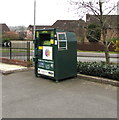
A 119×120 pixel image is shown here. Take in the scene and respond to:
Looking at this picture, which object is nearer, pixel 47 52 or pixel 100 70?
pixel 100 70

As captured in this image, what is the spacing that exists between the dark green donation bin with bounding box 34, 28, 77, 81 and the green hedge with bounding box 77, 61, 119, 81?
16.9 inches

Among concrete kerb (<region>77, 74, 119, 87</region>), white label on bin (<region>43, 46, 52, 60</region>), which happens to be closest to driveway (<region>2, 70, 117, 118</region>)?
concrete kerb (<region>77, 74, 119, 87</region>)

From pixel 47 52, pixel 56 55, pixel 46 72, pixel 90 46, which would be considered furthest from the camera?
pixel 90 46

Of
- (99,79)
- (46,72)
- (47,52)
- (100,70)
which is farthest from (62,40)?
(99,79)

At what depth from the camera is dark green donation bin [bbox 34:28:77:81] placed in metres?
5.50

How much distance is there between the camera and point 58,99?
4016 millimetres

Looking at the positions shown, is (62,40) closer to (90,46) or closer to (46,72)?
(46,72)

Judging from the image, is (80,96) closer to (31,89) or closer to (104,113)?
(104,113)

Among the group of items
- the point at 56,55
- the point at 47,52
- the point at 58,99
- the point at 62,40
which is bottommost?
the point at 58,99

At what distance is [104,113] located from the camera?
324 cm

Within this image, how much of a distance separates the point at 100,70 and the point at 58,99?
2.39 metres

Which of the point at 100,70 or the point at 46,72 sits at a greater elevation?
the point at 100,70

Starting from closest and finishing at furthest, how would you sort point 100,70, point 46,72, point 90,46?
1. point 100,70
2. point 46,72
3. point 90,46

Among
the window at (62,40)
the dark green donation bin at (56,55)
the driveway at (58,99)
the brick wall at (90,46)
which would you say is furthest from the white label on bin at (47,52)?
the brick wall at (90,46)
